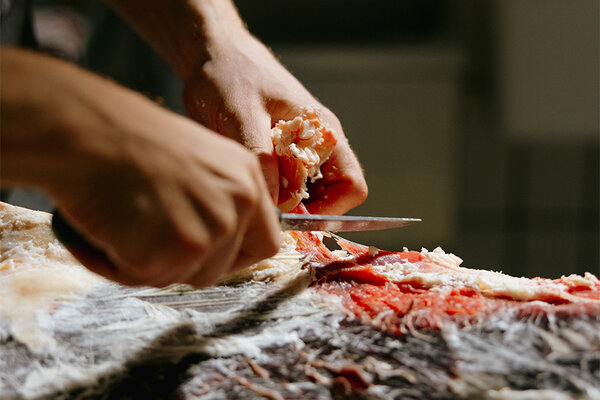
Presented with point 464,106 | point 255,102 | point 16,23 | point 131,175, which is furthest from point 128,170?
point 464,106

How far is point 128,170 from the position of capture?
412 millimetres

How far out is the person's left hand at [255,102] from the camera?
0.98 m

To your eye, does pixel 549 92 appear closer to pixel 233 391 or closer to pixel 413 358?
pixel 413 358

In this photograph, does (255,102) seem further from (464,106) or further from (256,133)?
(464,106)

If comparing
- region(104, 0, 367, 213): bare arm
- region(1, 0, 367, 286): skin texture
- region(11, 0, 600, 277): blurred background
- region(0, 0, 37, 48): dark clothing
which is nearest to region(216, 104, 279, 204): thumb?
region(104, 0, 367, 213): bare arm

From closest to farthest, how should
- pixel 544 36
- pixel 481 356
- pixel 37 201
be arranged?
pixel 481 356 → pixel 37 201 → pixel 544 36

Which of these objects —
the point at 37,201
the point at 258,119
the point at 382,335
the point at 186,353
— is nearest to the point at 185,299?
the point at 186,353

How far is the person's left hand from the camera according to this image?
3.21ft

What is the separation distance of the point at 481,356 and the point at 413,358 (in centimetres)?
8

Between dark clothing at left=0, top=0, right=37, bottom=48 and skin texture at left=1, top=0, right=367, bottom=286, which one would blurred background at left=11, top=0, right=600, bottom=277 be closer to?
dark clothing at left=0, top=0, right=37, bottom=48

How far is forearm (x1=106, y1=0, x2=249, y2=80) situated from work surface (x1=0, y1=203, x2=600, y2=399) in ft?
2.03

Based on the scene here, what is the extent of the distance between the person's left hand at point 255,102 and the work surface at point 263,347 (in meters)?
0.34

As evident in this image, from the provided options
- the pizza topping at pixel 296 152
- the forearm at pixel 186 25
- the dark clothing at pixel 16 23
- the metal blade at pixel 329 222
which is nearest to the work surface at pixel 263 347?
the metal blade at pixel 329 222

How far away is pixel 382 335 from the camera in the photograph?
2.00ft
